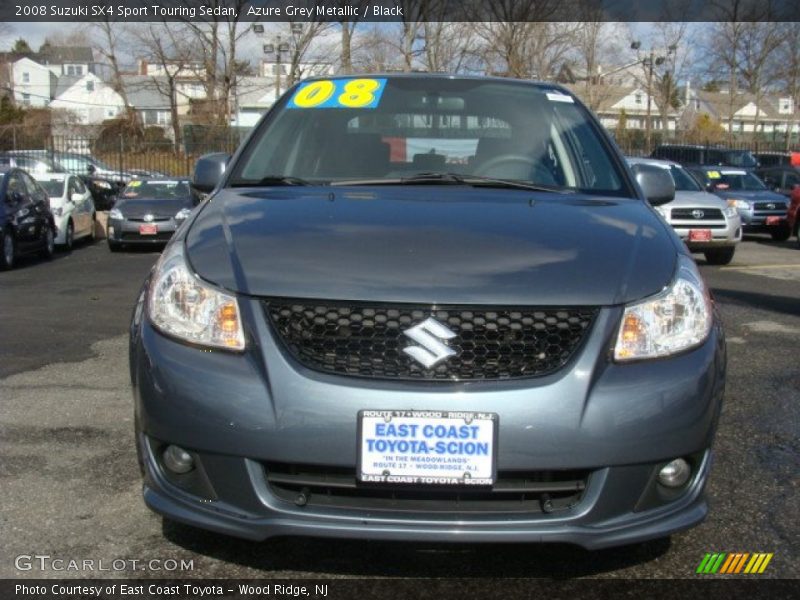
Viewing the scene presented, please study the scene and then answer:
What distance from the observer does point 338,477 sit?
2637mm

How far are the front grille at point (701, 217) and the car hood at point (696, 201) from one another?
6 centimetres

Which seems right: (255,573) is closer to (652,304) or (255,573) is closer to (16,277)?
(652,304)

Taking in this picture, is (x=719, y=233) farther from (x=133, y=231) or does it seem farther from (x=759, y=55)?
(x=759, y=55)

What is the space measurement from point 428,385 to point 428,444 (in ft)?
0.52

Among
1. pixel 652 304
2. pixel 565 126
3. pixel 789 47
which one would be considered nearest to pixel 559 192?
pixel 565 126

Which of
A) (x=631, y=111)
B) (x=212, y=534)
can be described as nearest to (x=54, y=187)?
(x=212, y=534)

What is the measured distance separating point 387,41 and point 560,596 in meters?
26.6

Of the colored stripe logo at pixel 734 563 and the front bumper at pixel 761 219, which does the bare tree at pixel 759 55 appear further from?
the colored stripe logo at pixel 734 563

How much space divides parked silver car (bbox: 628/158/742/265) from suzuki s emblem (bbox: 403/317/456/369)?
11733 mm

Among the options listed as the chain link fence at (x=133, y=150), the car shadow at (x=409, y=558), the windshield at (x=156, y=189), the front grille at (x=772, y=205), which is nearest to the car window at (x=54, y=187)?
the windshield at (x=156, y=189)

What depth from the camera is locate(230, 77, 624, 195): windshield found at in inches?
156

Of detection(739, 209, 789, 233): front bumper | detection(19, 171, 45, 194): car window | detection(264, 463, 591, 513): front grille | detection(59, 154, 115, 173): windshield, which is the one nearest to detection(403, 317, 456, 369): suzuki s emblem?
detection(264, 463, 591, 513): front grille

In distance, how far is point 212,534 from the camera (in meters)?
3.29

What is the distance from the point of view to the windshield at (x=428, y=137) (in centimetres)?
397
